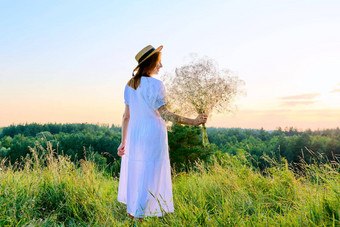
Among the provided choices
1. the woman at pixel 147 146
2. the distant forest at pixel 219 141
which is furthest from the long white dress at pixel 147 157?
the distant forest at pixel 219 141

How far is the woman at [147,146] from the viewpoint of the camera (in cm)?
354

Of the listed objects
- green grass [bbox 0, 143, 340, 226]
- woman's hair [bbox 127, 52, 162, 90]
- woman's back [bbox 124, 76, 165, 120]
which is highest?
woman's hair [bbox 127, 52, 162, 90]

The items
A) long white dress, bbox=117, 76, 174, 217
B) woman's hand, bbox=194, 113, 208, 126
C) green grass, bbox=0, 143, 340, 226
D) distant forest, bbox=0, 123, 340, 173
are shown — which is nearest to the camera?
woman's hand, bbox=194, 113, 208, 126

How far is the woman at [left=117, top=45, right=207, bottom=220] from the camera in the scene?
3.54 meters

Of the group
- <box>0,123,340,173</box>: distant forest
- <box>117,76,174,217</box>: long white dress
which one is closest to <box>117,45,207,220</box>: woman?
<box>117,76,174,217</box>: long white dress

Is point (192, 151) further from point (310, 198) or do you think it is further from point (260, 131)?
point (260, 131)

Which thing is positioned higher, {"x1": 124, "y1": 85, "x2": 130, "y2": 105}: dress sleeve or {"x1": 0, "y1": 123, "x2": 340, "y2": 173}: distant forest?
{"x1": 124, "y1": 85, "x2": 130, "y2": 105}: dress sleeve

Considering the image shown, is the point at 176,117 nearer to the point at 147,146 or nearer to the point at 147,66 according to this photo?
the point at 147,146

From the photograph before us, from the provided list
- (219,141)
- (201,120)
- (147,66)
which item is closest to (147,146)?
(201,120)

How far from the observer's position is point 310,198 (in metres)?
3.40

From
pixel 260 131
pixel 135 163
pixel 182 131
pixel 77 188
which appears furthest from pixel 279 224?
pixel 260 131

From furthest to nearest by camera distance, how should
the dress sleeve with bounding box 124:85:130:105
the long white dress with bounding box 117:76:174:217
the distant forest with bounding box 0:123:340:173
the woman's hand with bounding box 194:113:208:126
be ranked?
the distant forest with bounding box 0:123:340:173
the dress sleeve with bounding box 124:85:130:105
the long white dress with bounding box 117:76:174:217
the woman's hand with bounding box 194:113:208:126

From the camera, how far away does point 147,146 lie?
356cm

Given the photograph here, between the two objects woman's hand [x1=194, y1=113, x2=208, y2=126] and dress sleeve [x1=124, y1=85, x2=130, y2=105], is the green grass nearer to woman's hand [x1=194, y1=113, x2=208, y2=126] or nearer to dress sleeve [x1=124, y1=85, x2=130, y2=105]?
woman's hand [x1=194, y1=113, x2=208, y2=126]
